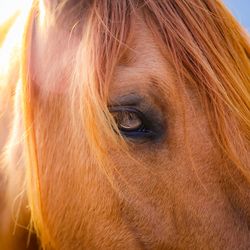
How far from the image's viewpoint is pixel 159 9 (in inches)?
50.4

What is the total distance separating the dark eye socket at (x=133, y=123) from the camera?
1.15 metres

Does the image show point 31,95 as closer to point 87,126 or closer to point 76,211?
point 87,126

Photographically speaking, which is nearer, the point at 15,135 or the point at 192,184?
the point at 192,184

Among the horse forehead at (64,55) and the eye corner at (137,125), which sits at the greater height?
the horse forehead at (64,55)

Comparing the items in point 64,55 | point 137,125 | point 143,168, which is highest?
point 64,55

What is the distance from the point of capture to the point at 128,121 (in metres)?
1.16

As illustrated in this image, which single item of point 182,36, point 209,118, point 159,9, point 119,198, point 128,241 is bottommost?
point 128,241

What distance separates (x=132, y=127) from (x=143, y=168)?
0.11 metres

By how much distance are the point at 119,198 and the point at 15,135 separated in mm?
364

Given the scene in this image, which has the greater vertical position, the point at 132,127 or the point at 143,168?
the point at 132,127

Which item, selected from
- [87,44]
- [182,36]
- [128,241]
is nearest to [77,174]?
[128,241]

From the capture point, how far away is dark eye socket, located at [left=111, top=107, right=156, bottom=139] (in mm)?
1149

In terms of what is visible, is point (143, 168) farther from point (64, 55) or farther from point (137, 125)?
point (64, 55)

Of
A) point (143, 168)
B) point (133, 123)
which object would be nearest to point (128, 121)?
point (133, 123)
